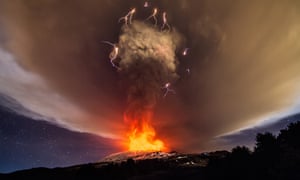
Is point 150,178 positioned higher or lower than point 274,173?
higher

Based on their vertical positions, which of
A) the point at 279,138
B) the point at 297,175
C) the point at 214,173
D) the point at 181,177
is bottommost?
the point at 297,175

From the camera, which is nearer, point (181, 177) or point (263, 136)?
point (263, 136)

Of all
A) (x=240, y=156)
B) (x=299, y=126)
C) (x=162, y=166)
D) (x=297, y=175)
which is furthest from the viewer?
(x=162, y=166)

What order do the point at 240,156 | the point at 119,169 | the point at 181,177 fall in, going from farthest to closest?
1. the point at 119,169
2. the point at 181,177
3. the point at 240,156

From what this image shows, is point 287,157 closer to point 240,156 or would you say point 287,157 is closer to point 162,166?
point 240,156

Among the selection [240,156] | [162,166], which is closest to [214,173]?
[240,156]

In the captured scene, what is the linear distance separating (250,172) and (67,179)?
6923 cm

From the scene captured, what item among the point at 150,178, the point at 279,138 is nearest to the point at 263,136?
the point at 279,138

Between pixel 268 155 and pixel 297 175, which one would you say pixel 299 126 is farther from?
pixel 297 175

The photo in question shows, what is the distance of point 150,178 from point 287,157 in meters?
41.1

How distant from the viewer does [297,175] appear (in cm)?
4341

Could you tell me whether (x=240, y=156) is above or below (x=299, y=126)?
below

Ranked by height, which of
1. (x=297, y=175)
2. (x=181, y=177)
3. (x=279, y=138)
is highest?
(x=279, y=138)

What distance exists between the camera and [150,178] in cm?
8262
